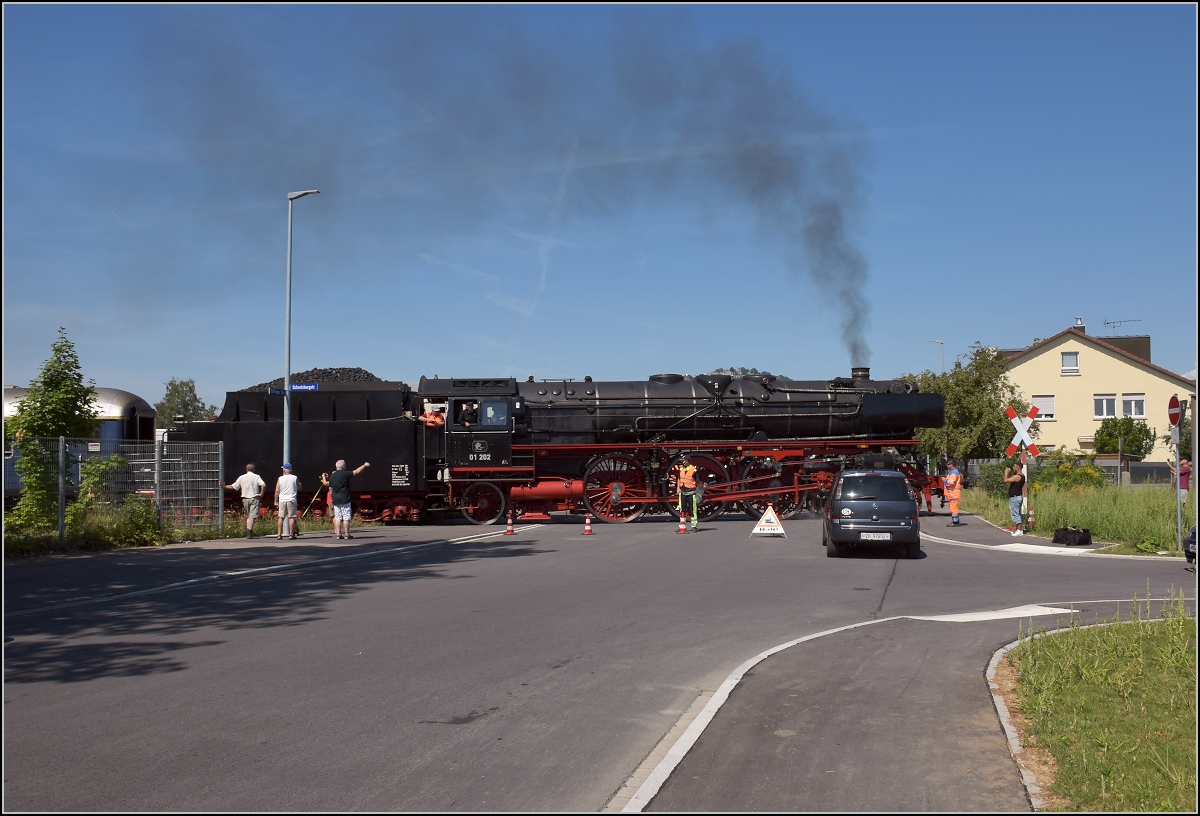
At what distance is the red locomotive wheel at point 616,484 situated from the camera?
27.1m

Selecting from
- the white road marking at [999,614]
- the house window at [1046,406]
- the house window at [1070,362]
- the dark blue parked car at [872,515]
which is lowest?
the white road marking at [999,614]

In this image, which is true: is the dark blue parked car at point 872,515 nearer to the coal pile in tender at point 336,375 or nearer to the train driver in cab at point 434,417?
the train driver in cab at point 434,417

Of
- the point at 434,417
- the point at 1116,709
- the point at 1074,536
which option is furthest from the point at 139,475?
the point at 1116,709

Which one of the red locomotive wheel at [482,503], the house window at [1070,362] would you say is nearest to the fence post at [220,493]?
the red locomotive wheel at [482,503]

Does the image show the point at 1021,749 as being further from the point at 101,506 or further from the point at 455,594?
the point at 101,506

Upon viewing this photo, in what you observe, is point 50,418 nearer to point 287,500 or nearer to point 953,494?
point 287,500

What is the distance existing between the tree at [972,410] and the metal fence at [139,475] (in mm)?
32217

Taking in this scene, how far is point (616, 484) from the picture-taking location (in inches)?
1072

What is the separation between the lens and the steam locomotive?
26984mm

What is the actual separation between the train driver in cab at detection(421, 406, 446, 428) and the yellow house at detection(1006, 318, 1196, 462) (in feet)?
147

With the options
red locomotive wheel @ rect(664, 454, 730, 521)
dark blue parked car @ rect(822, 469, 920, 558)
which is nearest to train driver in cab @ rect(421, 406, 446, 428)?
red locomotive wheel @ rect(664, 454, 730, 521)

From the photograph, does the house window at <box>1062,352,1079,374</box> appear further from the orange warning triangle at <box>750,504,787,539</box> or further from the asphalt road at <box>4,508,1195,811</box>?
the asphalt road at <box>4,508,1195,811</box>

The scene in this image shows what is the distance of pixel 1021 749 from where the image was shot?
240 inches

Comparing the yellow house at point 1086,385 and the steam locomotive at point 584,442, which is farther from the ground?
the yellow house at point 1086,385
